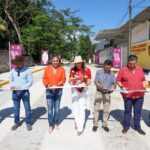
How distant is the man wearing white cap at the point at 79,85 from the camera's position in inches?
291

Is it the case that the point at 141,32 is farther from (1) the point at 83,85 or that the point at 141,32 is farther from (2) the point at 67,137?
(2) the point at 67,137

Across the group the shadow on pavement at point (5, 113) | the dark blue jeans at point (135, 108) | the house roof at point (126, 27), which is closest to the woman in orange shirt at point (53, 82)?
the dark blue jeans at point (135, 108)

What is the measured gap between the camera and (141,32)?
109ft

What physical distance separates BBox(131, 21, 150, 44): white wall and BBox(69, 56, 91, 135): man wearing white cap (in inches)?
940

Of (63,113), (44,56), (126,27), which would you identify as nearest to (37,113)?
(63,113)

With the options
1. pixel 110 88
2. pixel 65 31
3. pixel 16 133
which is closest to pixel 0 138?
pixel 16 133

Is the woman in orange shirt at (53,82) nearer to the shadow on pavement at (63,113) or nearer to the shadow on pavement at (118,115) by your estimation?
the shadow on pavement at (63,113)

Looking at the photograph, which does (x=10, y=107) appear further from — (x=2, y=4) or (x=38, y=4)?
(x=38, y=4)

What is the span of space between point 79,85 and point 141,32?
26855 millimetres

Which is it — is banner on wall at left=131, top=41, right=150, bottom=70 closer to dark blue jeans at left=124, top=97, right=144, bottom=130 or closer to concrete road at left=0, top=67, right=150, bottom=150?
concrete road at left=0, top=67, right=150, bottom=150

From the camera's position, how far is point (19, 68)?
7.74 meters

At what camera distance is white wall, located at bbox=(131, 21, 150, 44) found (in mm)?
30922

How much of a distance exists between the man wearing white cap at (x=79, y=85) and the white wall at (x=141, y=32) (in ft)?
78.4

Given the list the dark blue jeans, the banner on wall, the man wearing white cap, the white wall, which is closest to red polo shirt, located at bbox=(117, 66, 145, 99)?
the dark blue jeans
